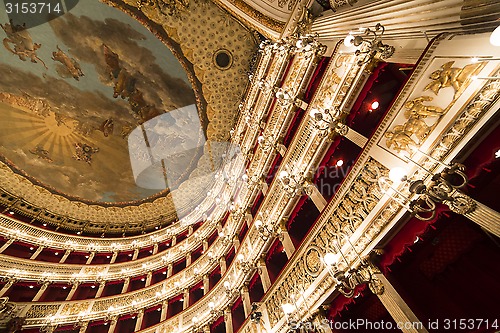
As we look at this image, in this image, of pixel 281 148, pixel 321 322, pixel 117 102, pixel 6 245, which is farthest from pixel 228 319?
pixel 117 102

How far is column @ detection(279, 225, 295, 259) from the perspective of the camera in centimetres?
580

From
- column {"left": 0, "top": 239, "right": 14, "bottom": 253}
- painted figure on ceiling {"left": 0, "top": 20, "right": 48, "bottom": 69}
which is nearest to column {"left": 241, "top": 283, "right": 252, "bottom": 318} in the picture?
column {"left": 0, "top": 239, "right": 14, "bottom": 253}

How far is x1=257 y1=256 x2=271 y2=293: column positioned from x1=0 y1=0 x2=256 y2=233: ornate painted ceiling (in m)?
9.43

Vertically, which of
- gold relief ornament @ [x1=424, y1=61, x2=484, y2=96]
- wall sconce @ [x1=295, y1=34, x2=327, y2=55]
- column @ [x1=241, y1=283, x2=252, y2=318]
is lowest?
column @ [x1=241, y1=283, x2=252, y2=318]

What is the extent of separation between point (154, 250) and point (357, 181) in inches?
635

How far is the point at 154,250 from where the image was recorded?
15.2m

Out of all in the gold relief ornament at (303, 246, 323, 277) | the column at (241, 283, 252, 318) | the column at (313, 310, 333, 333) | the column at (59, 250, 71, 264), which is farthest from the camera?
the column at (59, 250, 71, 264)

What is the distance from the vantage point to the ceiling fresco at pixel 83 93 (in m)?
11.1

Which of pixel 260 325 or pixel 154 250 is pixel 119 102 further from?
pixel 260 325

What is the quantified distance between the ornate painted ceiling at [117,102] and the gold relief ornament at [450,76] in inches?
430

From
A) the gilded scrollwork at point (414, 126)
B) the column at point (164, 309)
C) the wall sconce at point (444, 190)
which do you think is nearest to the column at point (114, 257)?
the column at point (164, 309)

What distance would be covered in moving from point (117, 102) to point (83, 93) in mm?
2077

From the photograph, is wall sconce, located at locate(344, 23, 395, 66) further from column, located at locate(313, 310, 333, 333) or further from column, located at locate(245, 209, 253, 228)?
column, located at locate(245, 209, 253, 228)

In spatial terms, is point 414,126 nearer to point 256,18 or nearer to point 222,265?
point 256,18
